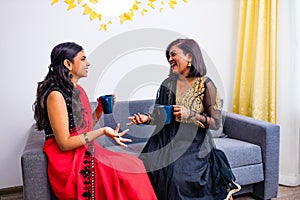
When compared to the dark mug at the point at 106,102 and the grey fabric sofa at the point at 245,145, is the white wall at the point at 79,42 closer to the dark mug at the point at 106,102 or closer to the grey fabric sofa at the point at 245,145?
the grey fabric sofa at the point at 245,145

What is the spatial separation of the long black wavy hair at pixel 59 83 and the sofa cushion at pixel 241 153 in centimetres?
114

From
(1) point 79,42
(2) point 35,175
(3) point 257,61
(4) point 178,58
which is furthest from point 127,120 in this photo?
(3) point 257,61

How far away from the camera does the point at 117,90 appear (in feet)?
9.73

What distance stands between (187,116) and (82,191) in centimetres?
70

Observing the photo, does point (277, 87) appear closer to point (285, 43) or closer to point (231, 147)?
point (285, 43)

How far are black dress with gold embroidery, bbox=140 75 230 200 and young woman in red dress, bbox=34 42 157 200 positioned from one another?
14cm

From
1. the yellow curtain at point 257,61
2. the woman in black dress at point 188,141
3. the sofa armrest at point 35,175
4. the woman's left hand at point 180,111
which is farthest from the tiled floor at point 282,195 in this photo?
Answer: the woman's left hand at point 180,111

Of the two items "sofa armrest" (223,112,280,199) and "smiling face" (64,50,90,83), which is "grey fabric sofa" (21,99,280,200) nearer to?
"sofa armrest" (223,112,280,199)

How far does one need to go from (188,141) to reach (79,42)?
4.23 feet

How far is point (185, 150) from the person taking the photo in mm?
2125

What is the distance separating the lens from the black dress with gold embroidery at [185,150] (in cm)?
202

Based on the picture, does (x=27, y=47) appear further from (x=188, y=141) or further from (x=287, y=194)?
(x=287, y=194)

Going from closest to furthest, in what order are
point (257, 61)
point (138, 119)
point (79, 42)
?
point (138, 119) < point (79, 42) < point (257, 61)

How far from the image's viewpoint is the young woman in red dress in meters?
1.87
